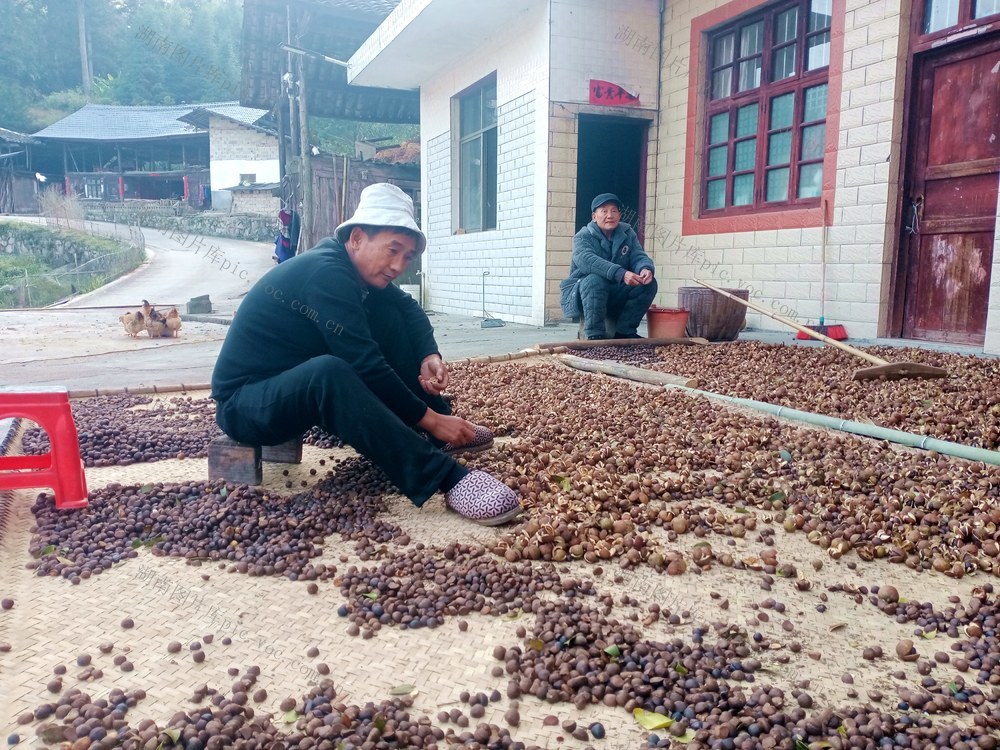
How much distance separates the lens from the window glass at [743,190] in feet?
21.4

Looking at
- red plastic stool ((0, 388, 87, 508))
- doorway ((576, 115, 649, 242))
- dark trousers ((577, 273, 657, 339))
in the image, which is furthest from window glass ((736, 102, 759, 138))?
red plastic stool ((0, 388, 87, 508))

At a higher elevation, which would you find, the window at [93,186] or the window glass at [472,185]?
the window at [93,186]

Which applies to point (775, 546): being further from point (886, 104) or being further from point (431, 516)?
point (886, 104)

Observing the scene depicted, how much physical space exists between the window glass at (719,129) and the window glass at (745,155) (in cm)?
19

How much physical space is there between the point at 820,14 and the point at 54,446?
599 centimetres

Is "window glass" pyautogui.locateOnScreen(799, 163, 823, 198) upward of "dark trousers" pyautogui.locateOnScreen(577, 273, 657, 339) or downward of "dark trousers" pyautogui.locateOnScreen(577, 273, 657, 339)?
upward

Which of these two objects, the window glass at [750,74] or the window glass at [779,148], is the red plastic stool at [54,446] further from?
the window glass at [750,74]

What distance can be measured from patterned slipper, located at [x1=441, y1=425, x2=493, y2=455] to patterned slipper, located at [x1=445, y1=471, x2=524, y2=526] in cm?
46

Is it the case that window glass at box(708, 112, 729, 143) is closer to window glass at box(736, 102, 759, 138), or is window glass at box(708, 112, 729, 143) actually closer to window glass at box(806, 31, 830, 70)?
window glass at box(736, 102, 759, 138)

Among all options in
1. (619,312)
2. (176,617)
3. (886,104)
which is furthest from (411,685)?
(886,104)

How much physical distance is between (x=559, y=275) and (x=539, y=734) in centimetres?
623

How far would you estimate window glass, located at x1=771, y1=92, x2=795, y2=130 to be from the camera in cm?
611

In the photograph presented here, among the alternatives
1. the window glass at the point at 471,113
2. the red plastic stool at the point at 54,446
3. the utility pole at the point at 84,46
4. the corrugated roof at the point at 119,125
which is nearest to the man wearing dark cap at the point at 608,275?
the red plastic stool at the point at 54,446

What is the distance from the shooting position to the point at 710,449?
110 inches
